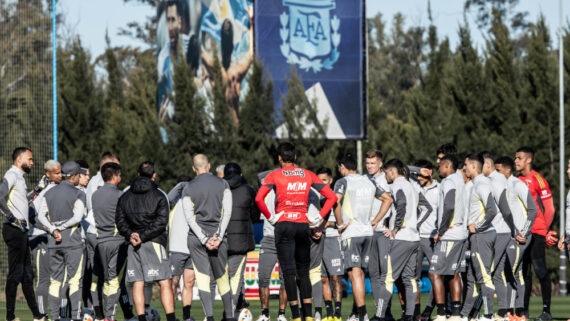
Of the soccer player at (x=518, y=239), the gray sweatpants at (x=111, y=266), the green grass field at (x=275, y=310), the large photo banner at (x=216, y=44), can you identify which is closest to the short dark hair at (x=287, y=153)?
the gray sweatpants at (x=111, y=266)

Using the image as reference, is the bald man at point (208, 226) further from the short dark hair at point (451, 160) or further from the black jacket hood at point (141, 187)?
the short dark hair at point (451, 160)

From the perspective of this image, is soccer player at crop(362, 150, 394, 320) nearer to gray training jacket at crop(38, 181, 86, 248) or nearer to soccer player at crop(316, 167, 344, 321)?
soccer player at crop(316, 167, 344, 321)

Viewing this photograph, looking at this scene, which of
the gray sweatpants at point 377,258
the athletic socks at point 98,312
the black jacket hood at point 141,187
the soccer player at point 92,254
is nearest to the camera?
the black jacket hood at point 141,187

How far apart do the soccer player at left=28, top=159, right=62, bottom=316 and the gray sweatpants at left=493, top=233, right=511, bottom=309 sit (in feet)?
20.2

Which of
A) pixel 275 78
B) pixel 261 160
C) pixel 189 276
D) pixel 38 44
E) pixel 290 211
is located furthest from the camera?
pixel 38 44

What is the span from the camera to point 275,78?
34062 mm

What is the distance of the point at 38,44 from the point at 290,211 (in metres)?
26.5

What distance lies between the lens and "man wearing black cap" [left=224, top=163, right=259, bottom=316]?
549 inches

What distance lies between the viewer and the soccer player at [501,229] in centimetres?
1354

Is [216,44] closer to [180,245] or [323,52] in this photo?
[323,52]

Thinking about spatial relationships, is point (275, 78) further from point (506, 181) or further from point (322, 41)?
point (506, 181)

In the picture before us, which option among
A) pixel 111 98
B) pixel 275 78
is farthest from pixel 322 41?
pixel 111 98

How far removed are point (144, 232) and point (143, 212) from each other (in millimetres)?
251

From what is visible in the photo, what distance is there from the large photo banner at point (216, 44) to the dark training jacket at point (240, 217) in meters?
19.2
